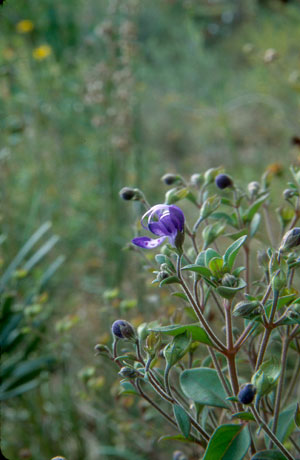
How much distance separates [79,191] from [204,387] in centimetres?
140

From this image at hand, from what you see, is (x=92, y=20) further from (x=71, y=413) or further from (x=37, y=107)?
(x=71, y=413)

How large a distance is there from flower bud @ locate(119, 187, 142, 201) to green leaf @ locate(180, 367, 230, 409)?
0.20 m

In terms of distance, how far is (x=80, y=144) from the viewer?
74.5 inches

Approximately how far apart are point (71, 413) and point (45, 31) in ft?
5.00

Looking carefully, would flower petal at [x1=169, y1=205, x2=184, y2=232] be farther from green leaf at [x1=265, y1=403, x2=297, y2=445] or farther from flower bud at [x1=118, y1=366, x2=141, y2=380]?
green leaf at [x1=265, y1=403, x2=297, y2=445]

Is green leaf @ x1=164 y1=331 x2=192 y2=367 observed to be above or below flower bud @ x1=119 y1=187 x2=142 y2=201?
below

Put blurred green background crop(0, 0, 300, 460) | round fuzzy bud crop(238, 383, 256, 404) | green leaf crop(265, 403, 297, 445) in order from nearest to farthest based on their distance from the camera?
round fuzzy bud crop(238, 383, 256, 404)
green leaf crop(265, 403, 297, 445)
blurred green background crop(0, 0, 300, 460)

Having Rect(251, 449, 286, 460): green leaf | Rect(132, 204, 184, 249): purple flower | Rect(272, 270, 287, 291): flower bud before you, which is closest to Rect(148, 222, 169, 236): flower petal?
Rect(132, 204, 184, 249): purple flower

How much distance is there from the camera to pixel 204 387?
46cm

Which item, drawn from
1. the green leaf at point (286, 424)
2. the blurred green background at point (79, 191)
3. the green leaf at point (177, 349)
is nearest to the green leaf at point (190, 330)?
the green leaf at point (177, 349)

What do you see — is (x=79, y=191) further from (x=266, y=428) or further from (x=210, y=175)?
(x=266, y=428)

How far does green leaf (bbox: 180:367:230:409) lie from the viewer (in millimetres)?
454

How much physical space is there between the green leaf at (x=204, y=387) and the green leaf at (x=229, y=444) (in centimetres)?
4

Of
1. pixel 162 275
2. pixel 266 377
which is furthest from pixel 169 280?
pixel 266 377
